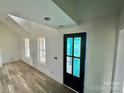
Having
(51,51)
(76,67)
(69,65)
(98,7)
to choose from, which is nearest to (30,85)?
(51,51)

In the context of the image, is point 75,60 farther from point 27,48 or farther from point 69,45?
point 27,48

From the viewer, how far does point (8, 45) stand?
658 centimetres

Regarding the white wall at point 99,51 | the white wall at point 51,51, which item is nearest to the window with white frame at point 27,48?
the white wall at point 51,51

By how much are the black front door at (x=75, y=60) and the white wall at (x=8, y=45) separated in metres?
5.25

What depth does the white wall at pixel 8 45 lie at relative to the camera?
6295mm

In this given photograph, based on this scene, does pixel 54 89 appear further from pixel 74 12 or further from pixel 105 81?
pixel 74 12

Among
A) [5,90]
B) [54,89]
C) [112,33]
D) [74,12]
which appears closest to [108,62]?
[112,33]

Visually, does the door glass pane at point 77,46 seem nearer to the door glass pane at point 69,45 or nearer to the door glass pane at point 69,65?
the door glass pane at point 69,45

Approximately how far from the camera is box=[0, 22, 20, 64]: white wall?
20.7ft

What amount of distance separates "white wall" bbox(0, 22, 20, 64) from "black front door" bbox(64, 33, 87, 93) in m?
5.25

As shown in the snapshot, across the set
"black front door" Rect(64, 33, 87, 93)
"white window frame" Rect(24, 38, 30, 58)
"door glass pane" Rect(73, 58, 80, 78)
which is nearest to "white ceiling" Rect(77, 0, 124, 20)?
"black front door" Rect(64, 33, 87, 93)

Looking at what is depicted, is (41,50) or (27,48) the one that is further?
(27,48)

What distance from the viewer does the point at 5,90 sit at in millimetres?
3088

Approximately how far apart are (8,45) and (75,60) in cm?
576
